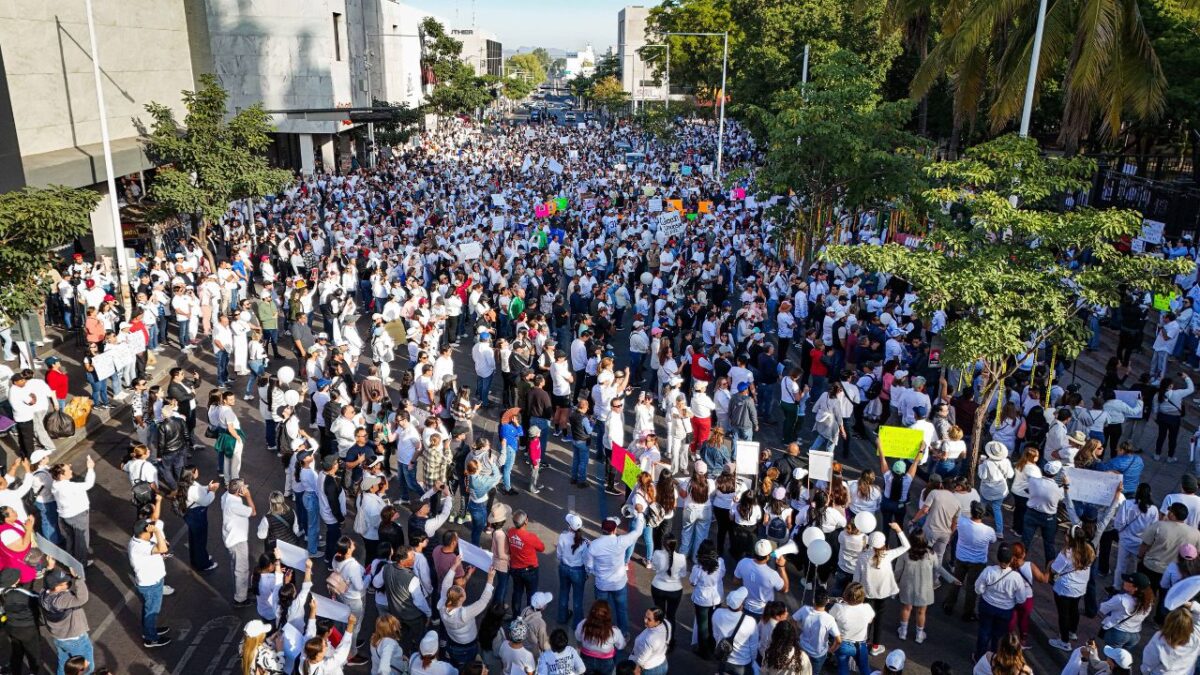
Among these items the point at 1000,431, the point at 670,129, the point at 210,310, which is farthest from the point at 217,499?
the point at 670,129

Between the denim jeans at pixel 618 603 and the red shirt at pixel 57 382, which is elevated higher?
the red shirt at pixel 57 382

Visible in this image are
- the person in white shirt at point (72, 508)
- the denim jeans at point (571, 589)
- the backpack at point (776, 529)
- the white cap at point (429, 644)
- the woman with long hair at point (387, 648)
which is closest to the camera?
the white cap at point (429, 644)

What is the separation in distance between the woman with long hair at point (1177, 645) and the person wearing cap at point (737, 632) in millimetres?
3045

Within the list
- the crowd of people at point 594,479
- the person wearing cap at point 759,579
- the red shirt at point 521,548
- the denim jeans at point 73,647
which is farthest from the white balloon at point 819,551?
the denim jeans at point 73,647

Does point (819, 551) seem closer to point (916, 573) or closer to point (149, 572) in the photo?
point (916, 573)

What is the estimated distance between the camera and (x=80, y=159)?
24125 millimetres

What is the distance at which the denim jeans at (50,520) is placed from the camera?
9.67 metres

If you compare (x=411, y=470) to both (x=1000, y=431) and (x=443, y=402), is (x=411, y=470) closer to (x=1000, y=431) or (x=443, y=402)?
(x=443, y=402)

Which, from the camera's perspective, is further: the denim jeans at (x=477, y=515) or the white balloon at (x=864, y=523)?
the denim jeans at (x=477, y=515)

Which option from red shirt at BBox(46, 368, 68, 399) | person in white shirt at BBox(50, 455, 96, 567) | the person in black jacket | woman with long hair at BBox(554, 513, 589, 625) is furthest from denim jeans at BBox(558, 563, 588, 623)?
red shirt at BBox(46, 368, 68, 399)

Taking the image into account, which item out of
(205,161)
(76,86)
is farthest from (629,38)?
(205,161)

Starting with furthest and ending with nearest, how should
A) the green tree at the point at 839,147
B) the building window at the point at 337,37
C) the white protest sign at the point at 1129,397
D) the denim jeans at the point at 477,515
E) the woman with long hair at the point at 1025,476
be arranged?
the building window at the point at 337,37
the green tree at the point at 839,147
the white protest sign at the point at 1129,397
the denim jeans at the point at 477,515
the woman with long hair at the point at 1025,476

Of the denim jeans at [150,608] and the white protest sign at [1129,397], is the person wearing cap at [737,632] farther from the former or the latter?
the white protest sign at [1129,397]

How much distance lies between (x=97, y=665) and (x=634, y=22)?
518ft
